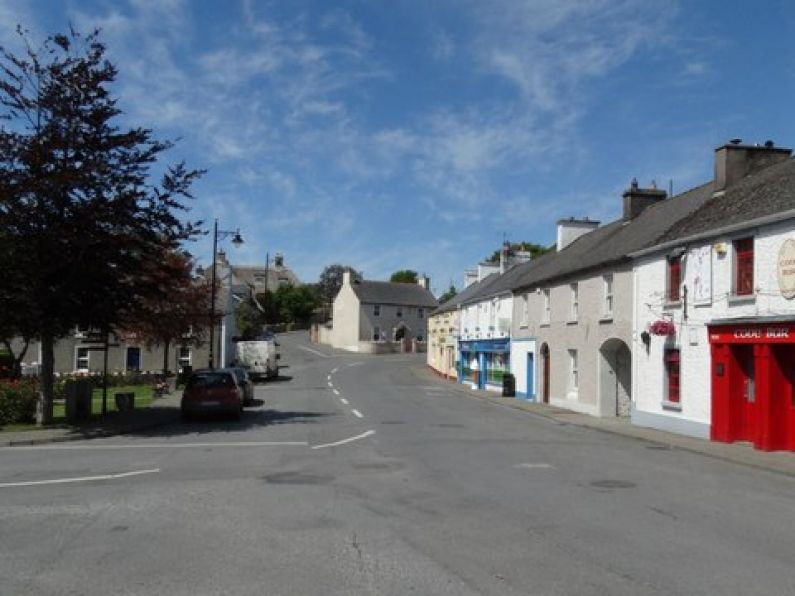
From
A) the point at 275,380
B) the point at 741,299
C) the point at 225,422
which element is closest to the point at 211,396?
the point at 225,422

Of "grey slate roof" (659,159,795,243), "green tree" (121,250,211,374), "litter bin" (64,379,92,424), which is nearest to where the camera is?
"grey slate roof" (659,159,795,243)

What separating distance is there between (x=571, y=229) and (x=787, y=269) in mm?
22732

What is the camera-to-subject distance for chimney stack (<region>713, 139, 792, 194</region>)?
25172 mm

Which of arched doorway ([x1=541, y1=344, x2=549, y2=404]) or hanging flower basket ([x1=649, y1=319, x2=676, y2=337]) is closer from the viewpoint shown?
hanging flower basket ([x1=649, y1=319, x2=676, y2=337])

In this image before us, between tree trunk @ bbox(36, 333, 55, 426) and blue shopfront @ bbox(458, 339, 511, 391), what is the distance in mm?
25899

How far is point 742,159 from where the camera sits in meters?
25.4

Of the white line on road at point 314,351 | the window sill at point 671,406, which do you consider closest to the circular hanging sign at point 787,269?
the window sill at point 671,406

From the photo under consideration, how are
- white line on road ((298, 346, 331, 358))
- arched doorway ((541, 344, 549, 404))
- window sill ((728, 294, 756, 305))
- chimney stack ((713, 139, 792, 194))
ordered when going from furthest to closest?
white line on road ((298, 346, 331, 358)) → arched doorway ((541, 344, 549, 404)) → chimney stack ((713, 139, 792, 194)) → window sill ((728, 294, 756, 305))

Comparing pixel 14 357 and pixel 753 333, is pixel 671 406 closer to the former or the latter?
pixel 753 333

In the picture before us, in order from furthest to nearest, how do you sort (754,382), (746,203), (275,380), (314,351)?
(314,351)
(275,380)
(746,203)
(754,382)

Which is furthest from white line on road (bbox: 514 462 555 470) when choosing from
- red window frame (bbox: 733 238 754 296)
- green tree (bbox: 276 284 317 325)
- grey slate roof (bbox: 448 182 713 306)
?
green tree (bbox: 276 284 317 325)

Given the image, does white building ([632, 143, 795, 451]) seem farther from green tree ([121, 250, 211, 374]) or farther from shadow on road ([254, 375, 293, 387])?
shadow on road ([254, 375, 293, 387])

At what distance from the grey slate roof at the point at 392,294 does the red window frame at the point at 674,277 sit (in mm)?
74632

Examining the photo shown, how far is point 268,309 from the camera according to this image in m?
127
